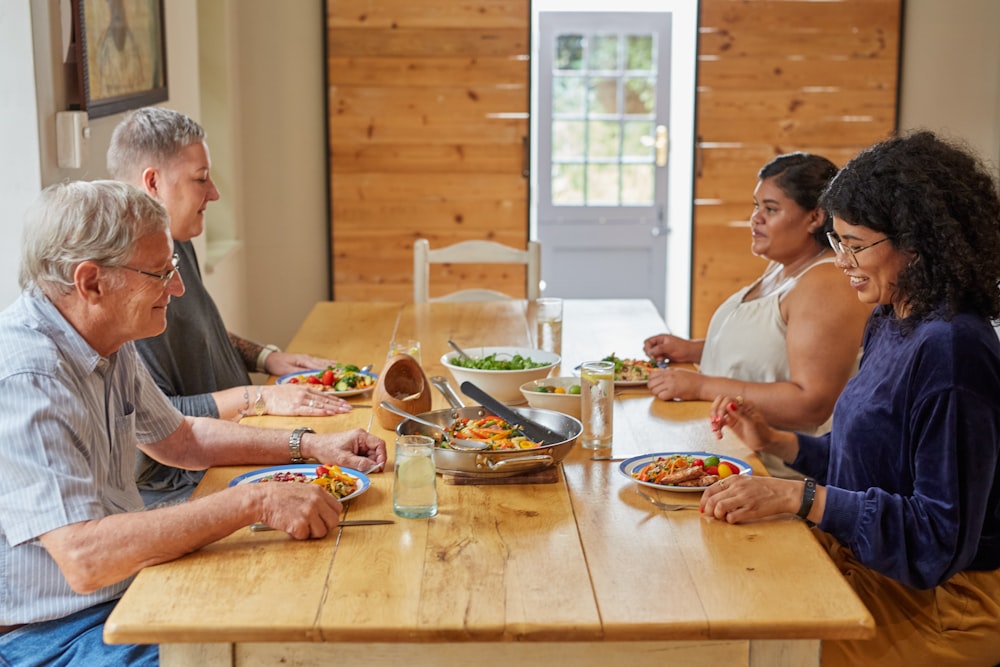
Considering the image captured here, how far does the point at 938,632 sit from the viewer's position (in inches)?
73.8

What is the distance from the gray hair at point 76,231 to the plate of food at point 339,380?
81 cm

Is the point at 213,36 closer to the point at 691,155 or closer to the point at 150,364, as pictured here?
the point at 691,155

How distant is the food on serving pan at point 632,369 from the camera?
2.65m

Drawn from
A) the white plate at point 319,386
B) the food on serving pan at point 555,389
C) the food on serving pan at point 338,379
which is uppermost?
the food on serving pan at point 555,389

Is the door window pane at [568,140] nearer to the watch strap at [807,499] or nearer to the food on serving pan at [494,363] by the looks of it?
the food on serving pan at [494,363]

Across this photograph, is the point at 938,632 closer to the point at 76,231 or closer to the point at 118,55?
the point at 76,231

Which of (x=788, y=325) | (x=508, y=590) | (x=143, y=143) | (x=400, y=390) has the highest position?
(x=143, y=143)

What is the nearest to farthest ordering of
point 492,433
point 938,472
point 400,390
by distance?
point 938,472 < point 492,433 < point 400,390

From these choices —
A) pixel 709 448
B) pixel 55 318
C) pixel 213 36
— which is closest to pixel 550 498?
→ pixel 709 448

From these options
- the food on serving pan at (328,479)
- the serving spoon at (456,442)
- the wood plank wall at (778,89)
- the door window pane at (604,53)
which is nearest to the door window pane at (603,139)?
the door window pane at (604,53)

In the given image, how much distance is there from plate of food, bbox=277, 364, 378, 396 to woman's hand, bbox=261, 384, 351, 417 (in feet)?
0.24

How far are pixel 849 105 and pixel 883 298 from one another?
3529 mm

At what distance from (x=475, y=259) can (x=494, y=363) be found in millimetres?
1573

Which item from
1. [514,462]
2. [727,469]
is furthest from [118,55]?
[727,469]
